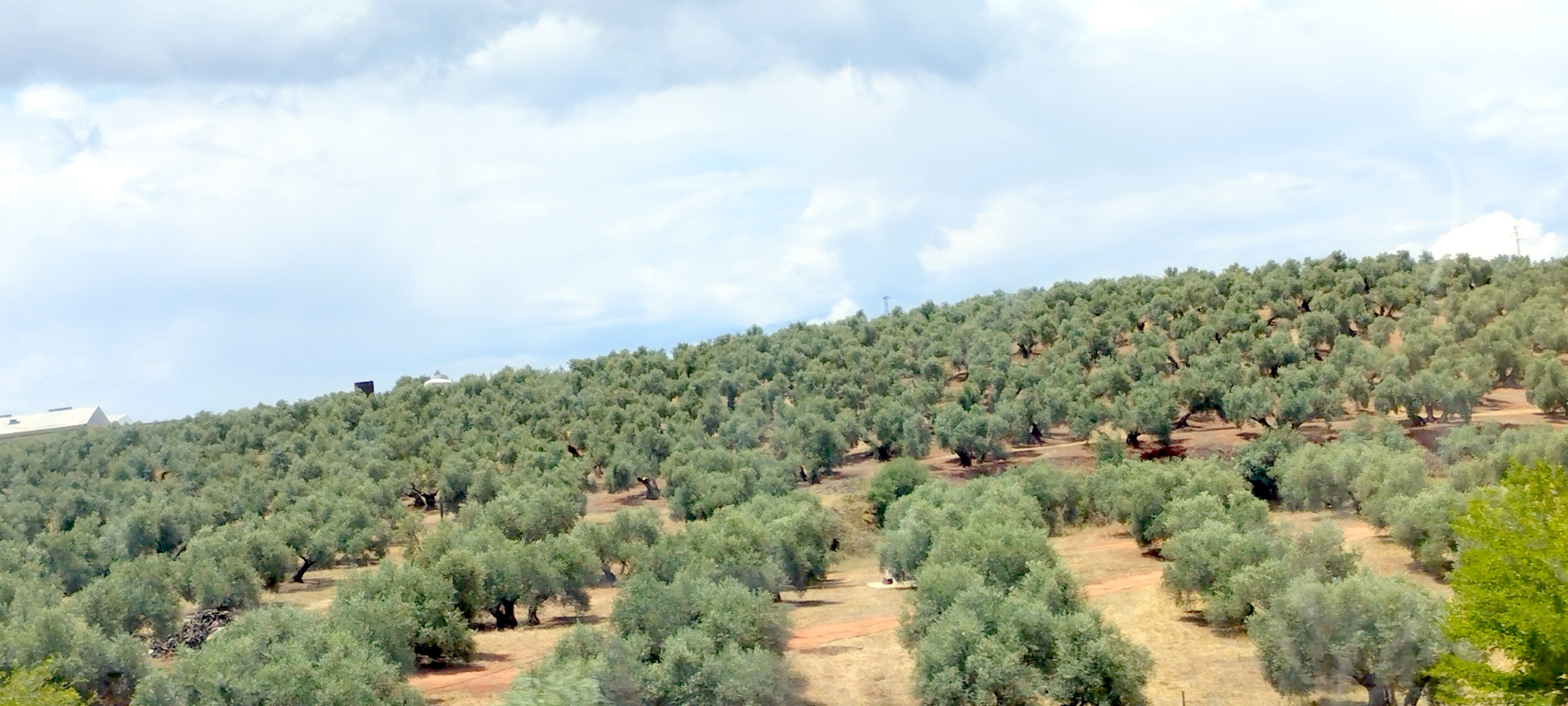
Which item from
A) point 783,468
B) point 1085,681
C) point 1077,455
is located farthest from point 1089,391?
point 1085,681

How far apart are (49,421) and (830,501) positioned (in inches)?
2743

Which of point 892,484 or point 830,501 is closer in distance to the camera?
point 892,484

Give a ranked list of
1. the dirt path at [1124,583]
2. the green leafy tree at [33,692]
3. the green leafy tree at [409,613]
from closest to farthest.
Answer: the green leafy tree at [33,692] → the green leafy tree at [409,613] → the dirt path at [1124,583]

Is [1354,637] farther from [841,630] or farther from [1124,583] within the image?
[1124,583]

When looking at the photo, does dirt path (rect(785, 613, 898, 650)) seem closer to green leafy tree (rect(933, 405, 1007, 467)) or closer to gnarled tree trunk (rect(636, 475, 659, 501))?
green leafy tree (rect(933, 405, 1007, 467))

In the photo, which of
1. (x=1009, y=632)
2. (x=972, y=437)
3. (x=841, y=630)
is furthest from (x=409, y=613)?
(x=972, y=437)

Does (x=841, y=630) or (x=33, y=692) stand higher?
(x=33, y=692)

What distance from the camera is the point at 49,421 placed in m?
90.5

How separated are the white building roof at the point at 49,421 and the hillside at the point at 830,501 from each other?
22.1 metres

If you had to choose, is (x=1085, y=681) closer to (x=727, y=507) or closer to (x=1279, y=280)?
(x=727, y=507)

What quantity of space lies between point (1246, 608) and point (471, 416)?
4782 centimetres

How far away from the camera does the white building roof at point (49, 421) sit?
286ft

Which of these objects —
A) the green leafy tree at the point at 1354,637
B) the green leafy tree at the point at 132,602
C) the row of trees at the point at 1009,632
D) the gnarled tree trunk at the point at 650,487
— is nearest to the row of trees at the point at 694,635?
the row of trees at the point at 1009,632

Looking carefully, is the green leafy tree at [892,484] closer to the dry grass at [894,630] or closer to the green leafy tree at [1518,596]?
the dry grass at [894,630]
